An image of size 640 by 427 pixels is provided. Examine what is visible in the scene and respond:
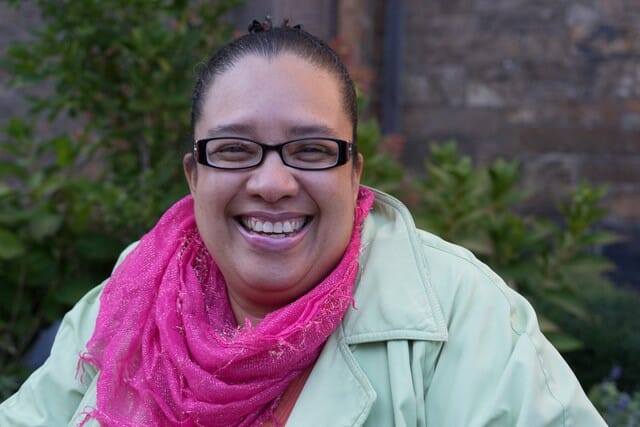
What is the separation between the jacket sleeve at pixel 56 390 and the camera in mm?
2100

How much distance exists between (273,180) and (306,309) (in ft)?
1.05

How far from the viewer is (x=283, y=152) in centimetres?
175

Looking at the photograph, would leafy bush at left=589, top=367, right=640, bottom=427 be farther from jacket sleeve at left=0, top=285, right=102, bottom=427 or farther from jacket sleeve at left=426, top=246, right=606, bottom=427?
jacket sleeve at left=0, top=285, right=102, bottom=427

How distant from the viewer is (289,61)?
177 cm

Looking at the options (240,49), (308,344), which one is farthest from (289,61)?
(308,344)

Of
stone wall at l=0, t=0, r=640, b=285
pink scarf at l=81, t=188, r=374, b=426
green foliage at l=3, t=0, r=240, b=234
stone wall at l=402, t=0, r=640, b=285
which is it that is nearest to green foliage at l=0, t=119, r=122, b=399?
green foliage at l=3, t=0, r=240, b=234

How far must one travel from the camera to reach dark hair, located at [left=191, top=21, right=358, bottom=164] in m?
1.79

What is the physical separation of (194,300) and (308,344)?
37cm

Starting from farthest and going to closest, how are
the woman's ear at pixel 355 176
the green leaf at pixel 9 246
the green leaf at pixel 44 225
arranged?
1. the green leaf at pixel 44 225
2. the green leaf at pixel 9 246
3. the woman's ear at pixel 355 176

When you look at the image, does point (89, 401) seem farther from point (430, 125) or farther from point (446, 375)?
point (430, 125)

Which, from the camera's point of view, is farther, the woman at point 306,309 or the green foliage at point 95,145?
the green foliage at point 95,145

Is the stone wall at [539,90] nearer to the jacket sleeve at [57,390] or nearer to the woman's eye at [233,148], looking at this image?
the jacket sleeve at [57,390]

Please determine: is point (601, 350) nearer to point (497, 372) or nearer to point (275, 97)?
point (497, 372)

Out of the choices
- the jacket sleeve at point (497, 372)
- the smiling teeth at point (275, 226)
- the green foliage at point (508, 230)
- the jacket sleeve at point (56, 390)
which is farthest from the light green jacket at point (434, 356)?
the green foliage at point (508, 230)
